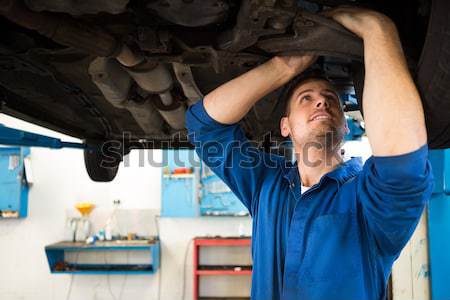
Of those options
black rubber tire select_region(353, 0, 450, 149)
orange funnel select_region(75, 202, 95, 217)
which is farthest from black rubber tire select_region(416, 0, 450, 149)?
orange funnel select_region(75, 202, 95, 217)

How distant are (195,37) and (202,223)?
2.86 metres

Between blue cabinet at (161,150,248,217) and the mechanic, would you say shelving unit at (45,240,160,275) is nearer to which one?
blue cabinet at (161,150,248,217)

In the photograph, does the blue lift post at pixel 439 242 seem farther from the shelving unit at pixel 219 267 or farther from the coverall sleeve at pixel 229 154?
the shelving unit at pixel 219 267

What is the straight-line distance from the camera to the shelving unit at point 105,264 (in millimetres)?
3213

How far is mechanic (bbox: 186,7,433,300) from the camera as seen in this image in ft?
2.11

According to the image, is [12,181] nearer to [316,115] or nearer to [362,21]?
[316,115]

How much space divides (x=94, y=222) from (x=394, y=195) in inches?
132

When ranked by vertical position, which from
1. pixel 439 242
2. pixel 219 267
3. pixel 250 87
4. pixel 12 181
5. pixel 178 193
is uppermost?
pixel 250 87

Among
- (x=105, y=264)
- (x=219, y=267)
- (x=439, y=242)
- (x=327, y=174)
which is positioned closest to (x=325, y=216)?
(x=327, y=174)

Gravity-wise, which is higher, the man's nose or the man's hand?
the man's hand

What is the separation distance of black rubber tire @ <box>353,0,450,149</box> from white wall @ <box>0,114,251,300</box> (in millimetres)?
2900

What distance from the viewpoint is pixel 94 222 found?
3525 mm

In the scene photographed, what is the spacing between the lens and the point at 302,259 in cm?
85

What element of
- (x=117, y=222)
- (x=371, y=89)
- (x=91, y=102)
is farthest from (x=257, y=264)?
(x=117, y=222)
